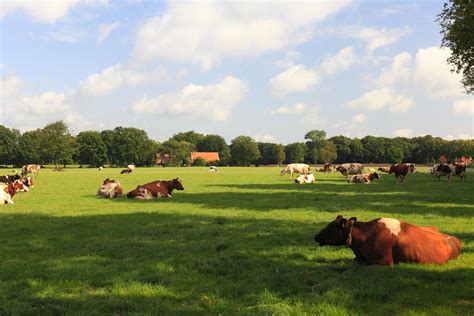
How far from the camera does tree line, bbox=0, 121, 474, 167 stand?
417 feet

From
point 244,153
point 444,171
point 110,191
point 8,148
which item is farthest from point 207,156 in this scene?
point 110,191

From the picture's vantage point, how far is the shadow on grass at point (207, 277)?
22.2 ft

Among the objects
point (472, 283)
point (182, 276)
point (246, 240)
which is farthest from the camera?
point (246, 240)

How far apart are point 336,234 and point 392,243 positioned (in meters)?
1.17

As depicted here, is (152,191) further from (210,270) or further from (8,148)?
(8,148)

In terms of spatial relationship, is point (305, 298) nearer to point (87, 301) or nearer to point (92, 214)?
point (87, 301)

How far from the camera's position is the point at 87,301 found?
7.08 m

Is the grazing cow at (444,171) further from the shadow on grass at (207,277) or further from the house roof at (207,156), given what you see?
the house roof at (207,156)

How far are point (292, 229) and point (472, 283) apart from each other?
6.37m

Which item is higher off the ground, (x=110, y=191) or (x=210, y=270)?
(x=110, y=191)

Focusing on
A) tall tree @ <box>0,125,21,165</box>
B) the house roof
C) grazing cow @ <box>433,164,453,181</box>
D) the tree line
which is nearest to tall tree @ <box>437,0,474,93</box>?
grazing cow @ <box>433,164,453,181</box>

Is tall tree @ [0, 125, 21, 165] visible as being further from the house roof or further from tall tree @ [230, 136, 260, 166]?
tall tree @ [230, 136, 260, 166]

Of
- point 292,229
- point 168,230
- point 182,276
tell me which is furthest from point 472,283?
point 168,230

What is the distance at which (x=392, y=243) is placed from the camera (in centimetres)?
891
